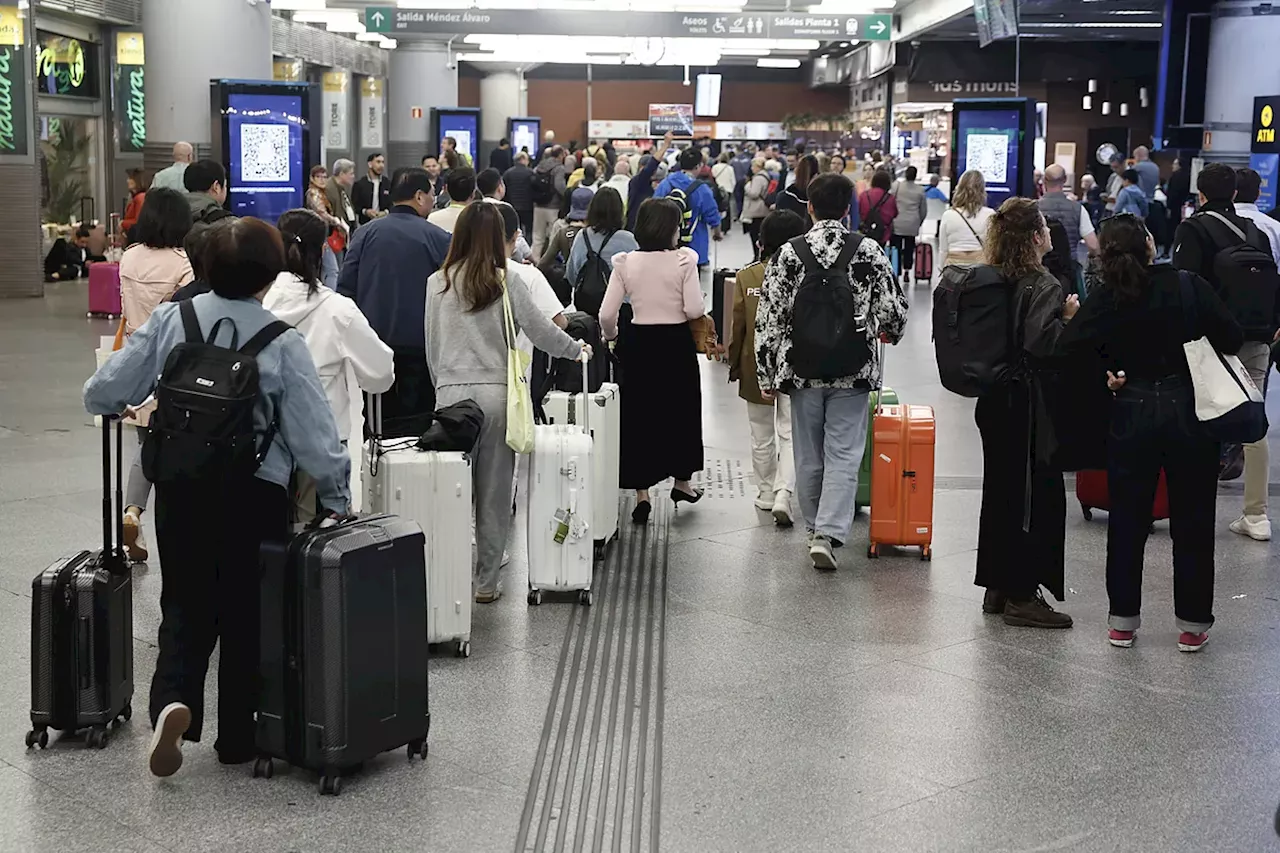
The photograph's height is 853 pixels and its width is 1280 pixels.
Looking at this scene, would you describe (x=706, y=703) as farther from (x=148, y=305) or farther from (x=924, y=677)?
(x=148, y=305)

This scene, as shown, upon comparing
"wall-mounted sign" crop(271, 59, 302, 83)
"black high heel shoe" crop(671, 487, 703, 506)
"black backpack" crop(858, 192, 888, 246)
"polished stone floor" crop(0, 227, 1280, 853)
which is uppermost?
"wall-mounted sign" crop(271, 59, 302, 83)

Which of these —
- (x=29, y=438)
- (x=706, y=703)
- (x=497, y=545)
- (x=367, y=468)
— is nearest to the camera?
(x=706, y=703)

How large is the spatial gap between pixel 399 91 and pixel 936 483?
26369 millimetres

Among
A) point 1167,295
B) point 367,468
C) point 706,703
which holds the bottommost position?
point 706,703

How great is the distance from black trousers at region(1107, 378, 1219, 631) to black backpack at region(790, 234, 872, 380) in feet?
3.91

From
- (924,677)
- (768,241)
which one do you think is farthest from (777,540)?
(924,677)

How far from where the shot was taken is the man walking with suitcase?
6.18 metres

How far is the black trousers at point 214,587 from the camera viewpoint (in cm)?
393

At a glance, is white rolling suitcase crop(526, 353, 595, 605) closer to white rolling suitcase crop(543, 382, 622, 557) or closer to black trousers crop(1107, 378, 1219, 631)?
white rolling suitcase crop(543, 382, 622, 557)

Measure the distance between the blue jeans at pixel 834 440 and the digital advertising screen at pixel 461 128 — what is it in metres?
23.0

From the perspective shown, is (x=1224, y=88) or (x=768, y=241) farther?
(x=1224, y=88)

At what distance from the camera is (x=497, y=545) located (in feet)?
19.1

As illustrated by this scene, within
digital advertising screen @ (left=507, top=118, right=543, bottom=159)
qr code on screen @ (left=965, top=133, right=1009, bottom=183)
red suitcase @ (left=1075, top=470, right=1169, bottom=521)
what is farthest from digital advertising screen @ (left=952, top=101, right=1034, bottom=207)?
digital advertising screen @ (left=507, top=118, right=543, bottom=159)

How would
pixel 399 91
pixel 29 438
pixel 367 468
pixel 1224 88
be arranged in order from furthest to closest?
pixel 399 91 < pixel 1224 88 < pixel 29 438 < pixel 367 468
